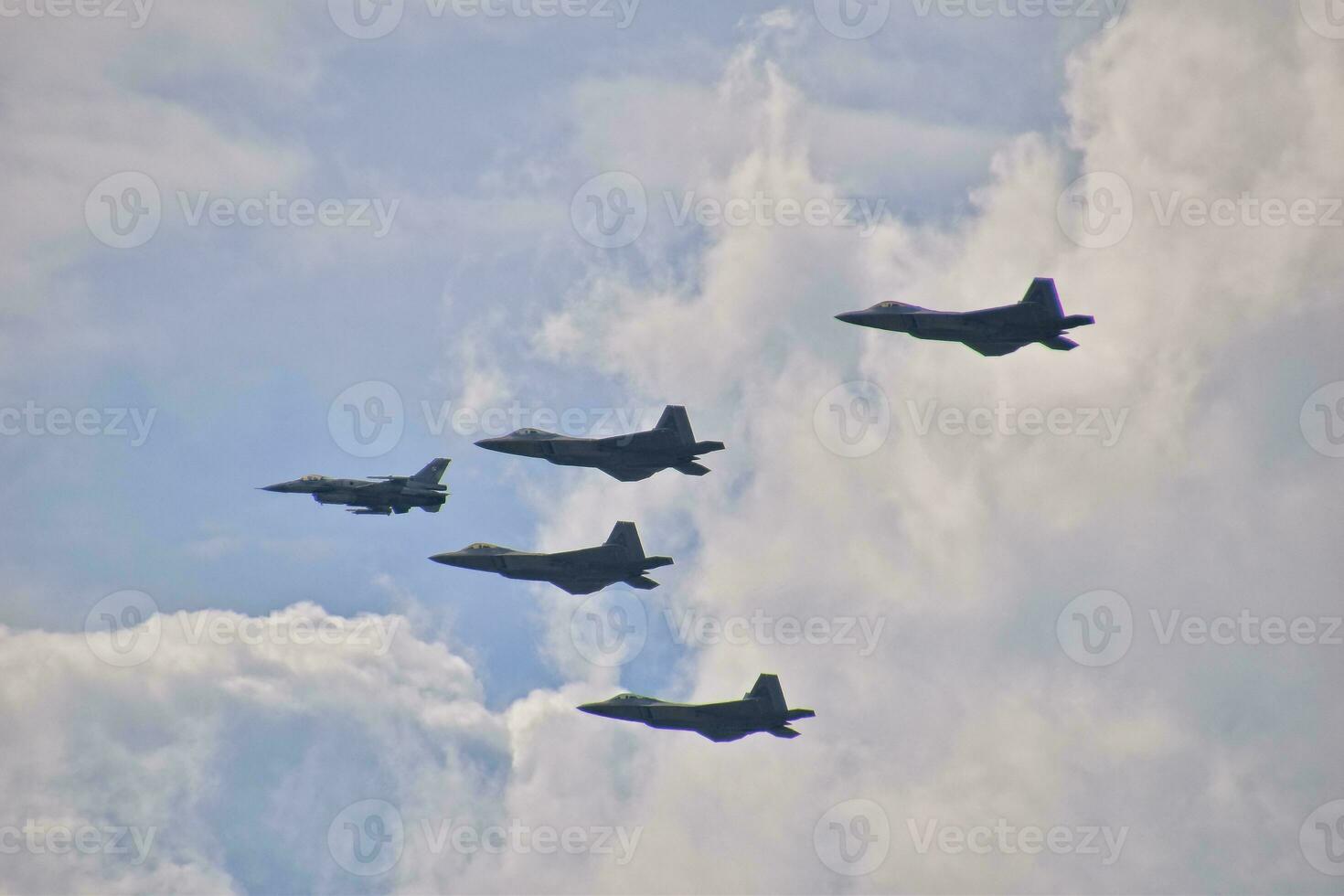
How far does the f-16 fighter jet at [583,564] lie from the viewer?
375ft

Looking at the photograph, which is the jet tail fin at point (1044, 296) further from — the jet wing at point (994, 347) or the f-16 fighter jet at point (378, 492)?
the f-16 fighter jet at point (378, 492)

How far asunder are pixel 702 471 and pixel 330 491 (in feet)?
159

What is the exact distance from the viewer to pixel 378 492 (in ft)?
459

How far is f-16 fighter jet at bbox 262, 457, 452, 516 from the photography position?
452ft

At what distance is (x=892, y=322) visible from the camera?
111 m

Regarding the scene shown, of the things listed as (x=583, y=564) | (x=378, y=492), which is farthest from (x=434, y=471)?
(x=583, y=564)

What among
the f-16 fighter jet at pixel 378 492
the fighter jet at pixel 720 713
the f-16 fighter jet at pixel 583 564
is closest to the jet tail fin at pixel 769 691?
the fighter jet at pixel 720 713

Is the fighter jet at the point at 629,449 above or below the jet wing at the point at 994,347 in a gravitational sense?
below

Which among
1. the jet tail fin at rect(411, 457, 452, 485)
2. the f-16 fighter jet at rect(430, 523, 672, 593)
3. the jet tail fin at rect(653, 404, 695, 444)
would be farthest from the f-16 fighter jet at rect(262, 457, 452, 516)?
the jet tail fin at rect(653, 404, 695, 444)

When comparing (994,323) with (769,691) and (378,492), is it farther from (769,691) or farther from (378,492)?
(378,492)

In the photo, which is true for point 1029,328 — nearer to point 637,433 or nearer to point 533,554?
point 637,433

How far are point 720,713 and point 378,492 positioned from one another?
43.2m

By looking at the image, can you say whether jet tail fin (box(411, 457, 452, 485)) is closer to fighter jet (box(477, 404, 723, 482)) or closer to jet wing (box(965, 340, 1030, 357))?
fighter jet (box(477, 404, 723, 482))

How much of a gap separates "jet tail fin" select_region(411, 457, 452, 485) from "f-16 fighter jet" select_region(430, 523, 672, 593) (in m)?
32.0
